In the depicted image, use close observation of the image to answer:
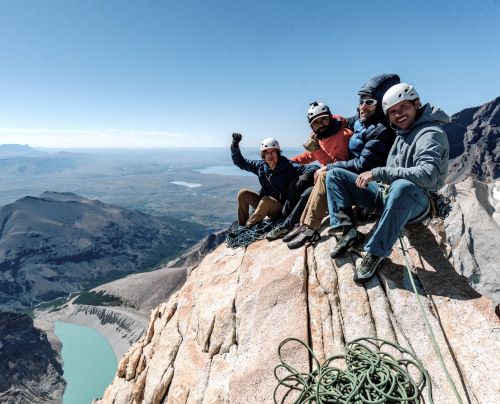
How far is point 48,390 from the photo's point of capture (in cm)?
12600

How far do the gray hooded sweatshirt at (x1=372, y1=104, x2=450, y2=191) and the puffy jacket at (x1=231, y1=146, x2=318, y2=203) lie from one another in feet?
16.6

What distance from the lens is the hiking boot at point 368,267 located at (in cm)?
899

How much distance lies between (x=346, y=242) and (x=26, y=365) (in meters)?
167

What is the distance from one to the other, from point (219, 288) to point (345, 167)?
6.71 meters

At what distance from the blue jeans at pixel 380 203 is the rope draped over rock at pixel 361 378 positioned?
2.57m

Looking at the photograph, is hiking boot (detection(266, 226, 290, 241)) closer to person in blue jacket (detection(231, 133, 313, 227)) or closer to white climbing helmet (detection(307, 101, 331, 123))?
person in blue jacket (detection(231, 133, 313, 227))

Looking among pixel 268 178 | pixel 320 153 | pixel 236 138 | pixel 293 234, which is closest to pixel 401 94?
pixel 320 153

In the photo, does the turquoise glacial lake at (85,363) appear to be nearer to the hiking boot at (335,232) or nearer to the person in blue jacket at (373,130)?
the hiking boot at (335,232)

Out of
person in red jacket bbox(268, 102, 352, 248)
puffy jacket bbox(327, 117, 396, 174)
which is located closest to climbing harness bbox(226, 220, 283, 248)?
person in red jacket bbox(268, 102, 352, 248)

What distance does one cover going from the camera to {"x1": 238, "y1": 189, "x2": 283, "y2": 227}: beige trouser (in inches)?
578

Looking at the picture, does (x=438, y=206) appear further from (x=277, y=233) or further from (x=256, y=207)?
(x=256, y=207)

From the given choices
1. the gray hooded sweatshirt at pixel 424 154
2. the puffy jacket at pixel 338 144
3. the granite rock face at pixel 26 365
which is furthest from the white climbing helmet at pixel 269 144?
the granite rock face at pixel 26 365

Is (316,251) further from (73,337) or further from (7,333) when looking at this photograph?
(73,337)

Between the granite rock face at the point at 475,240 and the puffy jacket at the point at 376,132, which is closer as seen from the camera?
the puffy jacket at the point at 376,132
